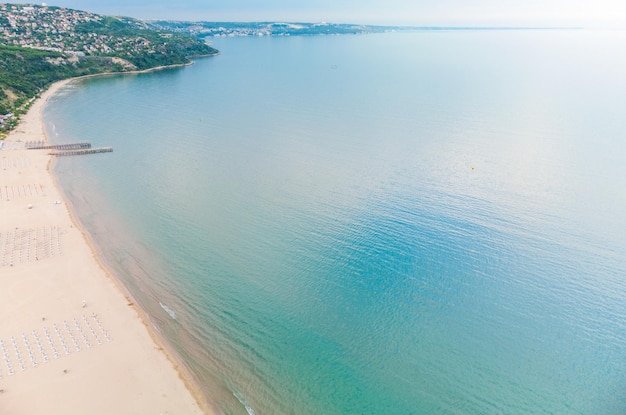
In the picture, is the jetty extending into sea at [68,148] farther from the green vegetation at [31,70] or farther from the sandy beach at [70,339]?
the sandy beach at [70,339]

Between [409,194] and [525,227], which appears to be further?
[409,194]

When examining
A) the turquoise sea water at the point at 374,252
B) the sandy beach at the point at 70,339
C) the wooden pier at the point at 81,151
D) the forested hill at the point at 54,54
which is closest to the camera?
the sandy beach at the point at 70,339

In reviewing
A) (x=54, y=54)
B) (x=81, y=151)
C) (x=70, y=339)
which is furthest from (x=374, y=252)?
(x=54, y=54)

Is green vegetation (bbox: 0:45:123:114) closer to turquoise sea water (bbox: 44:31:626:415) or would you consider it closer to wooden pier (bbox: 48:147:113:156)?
turquoise sea water (bbox: 44:31:626:415)

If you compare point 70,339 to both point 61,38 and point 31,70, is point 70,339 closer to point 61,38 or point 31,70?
point 31,70

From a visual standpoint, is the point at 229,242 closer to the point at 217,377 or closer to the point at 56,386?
the point at 217,377

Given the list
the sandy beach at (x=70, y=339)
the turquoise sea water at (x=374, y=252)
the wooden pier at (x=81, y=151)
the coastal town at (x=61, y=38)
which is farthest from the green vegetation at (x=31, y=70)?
the sandy beach at (x=70, y=339)

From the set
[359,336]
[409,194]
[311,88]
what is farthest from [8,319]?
[311,88]
